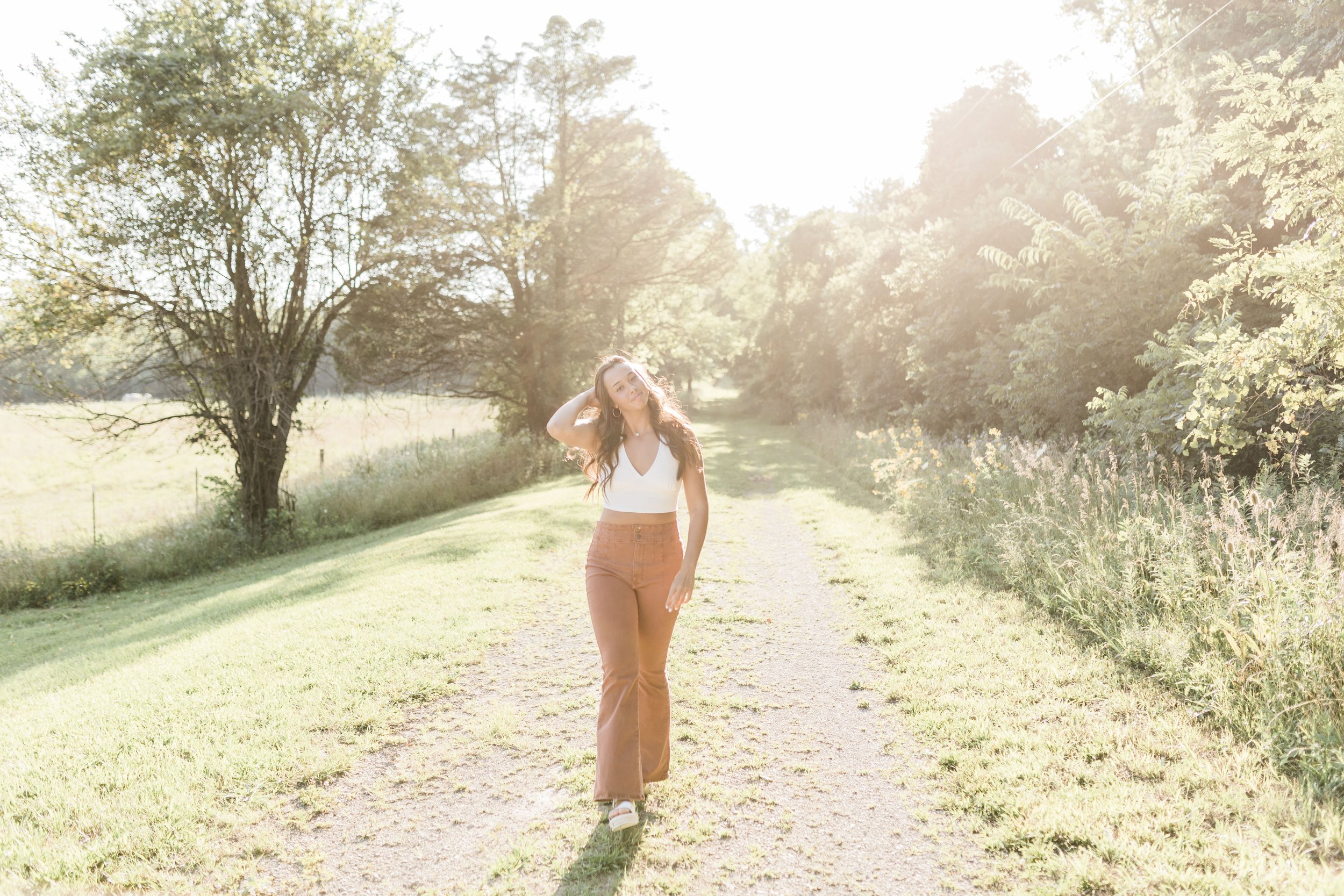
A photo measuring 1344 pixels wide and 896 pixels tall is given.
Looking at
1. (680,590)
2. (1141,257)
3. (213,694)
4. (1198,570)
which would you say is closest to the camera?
(680,590)

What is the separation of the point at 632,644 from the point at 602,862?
1009 mm

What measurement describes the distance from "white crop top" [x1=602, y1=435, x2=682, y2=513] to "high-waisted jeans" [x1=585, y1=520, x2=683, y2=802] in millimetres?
98

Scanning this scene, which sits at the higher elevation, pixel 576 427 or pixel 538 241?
pixel 538 241

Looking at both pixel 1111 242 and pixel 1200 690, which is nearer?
pixel 1200 690

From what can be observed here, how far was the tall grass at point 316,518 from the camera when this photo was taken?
11531 millimetres

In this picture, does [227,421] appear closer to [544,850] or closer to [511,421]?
[511,421]

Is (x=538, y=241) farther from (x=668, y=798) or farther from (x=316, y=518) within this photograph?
(x=668, y=798)

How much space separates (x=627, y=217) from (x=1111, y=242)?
573 inches

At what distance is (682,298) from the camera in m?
27.6

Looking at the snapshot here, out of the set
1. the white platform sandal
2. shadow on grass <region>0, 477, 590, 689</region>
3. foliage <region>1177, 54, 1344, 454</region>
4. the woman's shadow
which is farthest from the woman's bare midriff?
shadow on grass <region>0, 477, 590, 689</region>

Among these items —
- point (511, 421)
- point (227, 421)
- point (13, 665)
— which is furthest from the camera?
point (511, 421)

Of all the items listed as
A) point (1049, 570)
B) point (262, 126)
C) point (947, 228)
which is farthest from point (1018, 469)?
point (262, 126)

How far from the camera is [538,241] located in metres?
19.3

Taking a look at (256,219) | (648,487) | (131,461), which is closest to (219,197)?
(256,219)
